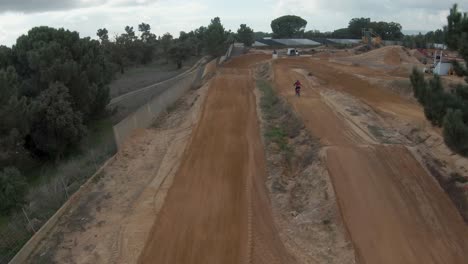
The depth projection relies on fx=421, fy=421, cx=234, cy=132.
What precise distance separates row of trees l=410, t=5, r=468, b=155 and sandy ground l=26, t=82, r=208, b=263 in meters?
10.3

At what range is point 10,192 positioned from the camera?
1833cm

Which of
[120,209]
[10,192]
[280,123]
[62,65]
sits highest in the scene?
[62,65]

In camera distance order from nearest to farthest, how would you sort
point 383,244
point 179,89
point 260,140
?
point 383,244
point 260,140
point 179,89

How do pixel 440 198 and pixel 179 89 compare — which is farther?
pixel 179 89

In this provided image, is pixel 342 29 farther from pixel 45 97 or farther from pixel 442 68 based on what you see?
pixel 45 97

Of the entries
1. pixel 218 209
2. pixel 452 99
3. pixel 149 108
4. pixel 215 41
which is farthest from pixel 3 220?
pixel 215 41

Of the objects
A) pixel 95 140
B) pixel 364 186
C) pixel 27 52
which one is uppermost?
pixel 27 52

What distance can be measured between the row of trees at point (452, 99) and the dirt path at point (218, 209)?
6.22 meters

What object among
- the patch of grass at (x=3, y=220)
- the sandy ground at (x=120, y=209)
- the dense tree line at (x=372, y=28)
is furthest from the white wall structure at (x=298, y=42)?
the patch of grass at (x=3, y=220)

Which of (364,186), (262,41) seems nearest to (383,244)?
(364,186)

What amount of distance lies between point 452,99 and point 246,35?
367ft

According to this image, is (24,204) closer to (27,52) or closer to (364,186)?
(364,186)

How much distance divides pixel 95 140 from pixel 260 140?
16.5 metres

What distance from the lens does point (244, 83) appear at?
47.1m
